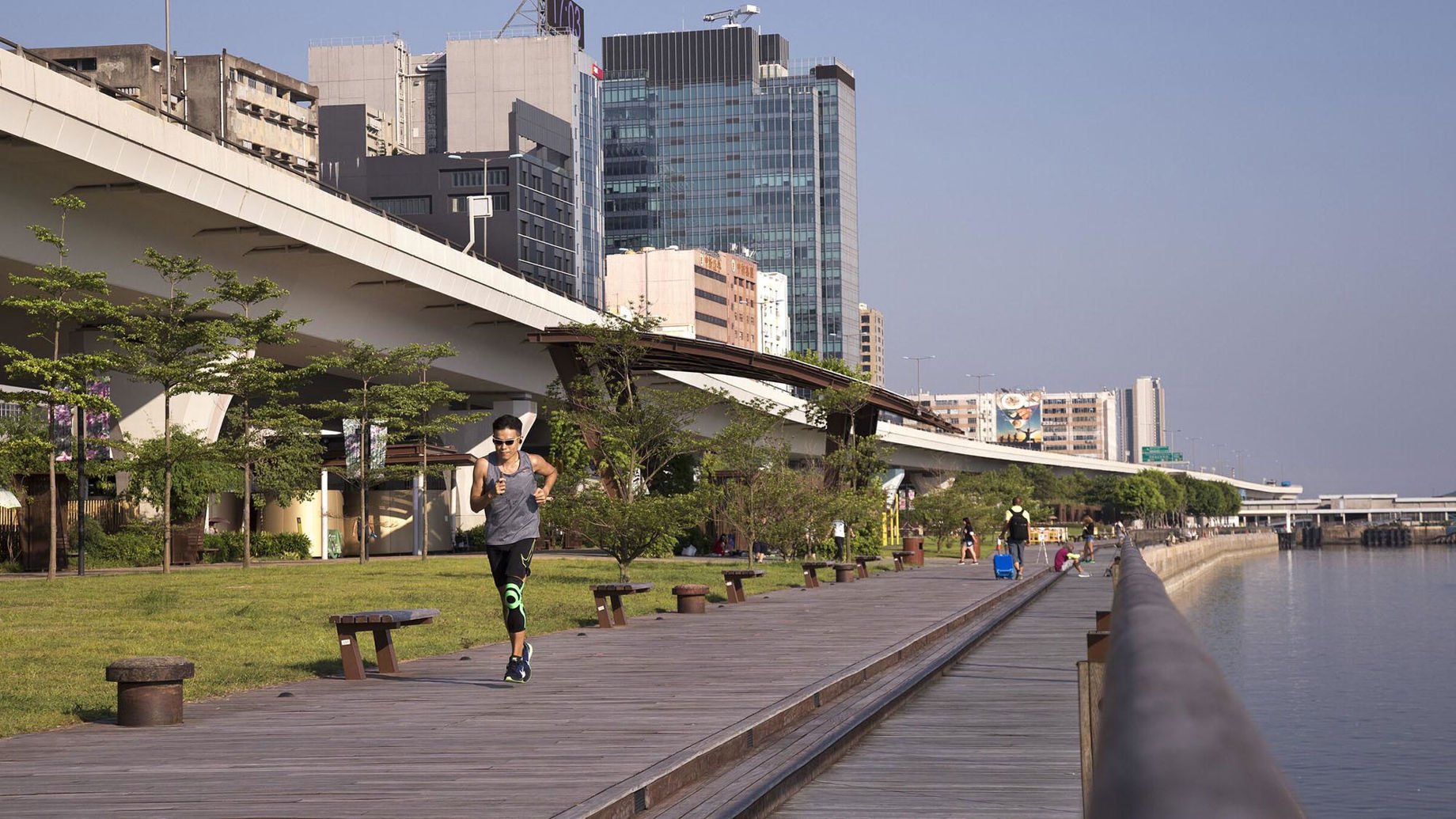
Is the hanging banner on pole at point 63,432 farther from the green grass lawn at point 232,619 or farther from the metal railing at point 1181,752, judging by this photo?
the metal railing at point 1181,752

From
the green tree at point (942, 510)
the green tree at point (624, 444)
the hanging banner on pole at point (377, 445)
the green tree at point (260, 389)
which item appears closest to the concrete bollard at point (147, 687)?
the green tree at point (624, 444)

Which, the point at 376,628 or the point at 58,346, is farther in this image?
the point at 58,346

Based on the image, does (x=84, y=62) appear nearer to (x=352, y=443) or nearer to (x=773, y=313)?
(x=352, y=443)

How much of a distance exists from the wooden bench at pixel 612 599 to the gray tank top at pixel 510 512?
6.56 m

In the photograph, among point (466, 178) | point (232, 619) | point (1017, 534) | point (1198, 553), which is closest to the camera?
point (232, 619)

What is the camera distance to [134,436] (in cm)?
3856

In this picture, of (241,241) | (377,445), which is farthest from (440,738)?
(377,445)

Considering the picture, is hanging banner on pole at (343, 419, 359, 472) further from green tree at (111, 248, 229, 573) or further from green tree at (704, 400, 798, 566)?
green tree at (111, 248, 229, 573)

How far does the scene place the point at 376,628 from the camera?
40.7ft

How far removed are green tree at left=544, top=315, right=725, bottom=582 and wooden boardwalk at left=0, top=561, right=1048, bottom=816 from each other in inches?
465

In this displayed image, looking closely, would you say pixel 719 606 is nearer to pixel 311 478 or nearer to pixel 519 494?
pixel 519 494

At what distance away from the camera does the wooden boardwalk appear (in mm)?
6805

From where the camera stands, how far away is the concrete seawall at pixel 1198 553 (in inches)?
3038

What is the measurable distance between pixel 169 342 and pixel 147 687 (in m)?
24.4
